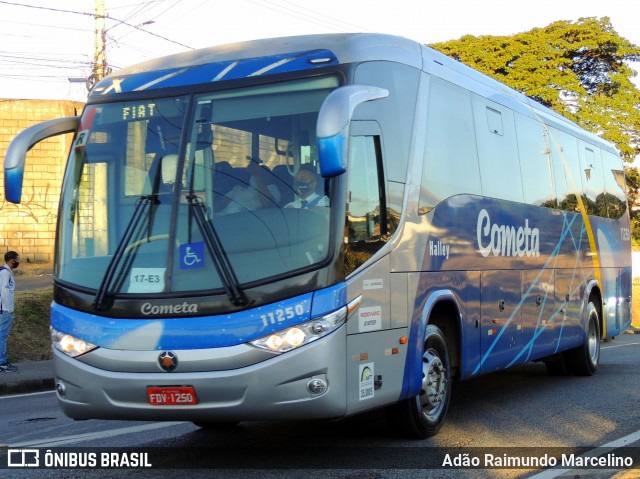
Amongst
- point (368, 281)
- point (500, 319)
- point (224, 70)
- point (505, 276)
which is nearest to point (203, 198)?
point (224, 70)

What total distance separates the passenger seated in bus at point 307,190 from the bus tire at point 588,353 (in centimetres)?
787

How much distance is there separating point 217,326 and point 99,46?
1877 cm

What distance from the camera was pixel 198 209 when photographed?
283 inches

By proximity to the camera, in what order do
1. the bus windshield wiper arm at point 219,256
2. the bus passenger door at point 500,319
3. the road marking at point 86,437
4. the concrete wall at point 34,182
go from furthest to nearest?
the concrete wall at point 34,182, the bus passenger door at point 500,319, the road marking at point 86,437, the bus windshield wiper arm at point 219,256

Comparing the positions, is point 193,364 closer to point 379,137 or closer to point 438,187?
point 379,137

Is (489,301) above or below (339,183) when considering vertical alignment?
below

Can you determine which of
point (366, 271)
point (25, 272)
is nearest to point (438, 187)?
point (366, 271)

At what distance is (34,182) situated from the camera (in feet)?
102

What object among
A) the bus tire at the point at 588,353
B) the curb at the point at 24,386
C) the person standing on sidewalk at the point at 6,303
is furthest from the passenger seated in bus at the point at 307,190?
the person standing on sidewalk at the point at 6,303

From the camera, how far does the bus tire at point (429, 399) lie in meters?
8.21

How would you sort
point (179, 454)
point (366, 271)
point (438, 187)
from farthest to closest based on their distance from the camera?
point (438, 187), point (179, 454), point (366, 271)

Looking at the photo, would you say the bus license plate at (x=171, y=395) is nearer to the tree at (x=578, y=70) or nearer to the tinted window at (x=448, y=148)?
the tinted window at (x=448, y=148)

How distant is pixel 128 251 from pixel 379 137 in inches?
84.0

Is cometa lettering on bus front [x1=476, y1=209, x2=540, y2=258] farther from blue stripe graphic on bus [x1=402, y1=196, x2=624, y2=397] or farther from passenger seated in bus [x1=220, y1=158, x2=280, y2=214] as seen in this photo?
passenger seated in bus [x1=220, y1=158, x2=280, y2=214]
